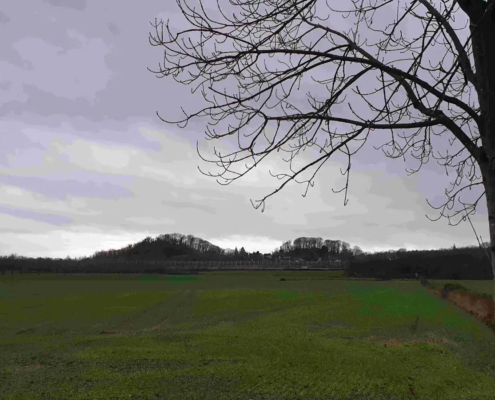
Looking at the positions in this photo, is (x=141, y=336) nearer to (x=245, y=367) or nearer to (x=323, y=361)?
(x=245, y=367)

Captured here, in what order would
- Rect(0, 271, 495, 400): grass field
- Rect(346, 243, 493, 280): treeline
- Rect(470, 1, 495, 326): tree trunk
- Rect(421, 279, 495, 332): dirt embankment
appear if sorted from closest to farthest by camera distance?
Rect(470, 1, 495, 326): tree trunk, Rect(0, 271, 495, 400): grass field, Rect(421, 279, 495, 332): dirt embankment, Rect(346, 243, 493, 280): treeline

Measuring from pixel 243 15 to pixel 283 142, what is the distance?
1345 mm

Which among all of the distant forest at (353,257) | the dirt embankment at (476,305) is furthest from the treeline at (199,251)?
the dirt embankment at (476,305)

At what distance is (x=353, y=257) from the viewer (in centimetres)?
13712

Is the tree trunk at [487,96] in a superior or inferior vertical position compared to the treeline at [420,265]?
inferior

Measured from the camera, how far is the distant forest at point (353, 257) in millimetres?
107250

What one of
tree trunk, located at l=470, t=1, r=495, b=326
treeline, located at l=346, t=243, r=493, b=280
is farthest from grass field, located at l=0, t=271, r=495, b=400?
treeline, located at l=346, t=243, r=493, b=280

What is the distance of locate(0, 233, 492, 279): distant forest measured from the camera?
107 meters

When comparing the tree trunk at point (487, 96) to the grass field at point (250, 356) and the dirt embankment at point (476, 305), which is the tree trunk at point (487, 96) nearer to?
the grass field at point (250, 356)

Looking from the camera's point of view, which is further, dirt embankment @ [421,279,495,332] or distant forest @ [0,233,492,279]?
distant forest @ [0,233,492,279]

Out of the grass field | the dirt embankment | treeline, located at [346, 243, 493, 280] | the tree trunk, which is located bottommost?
the grass field

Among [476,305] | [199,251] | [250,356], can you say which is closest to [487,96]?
[250,356]

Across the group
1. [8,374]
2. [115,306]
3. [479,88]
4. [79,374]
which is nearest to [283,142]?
[479,88]

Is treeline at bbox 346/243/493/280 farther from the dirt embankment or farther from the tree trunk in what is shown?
the tree trunk
